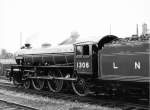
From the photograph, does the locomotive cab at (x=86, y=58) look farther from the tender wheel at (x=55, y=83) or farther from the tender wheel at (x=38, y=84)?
the tender wheel at (x=38, y=84)

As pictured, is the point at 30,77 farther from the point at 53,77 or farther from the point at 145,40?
the point at 145,40

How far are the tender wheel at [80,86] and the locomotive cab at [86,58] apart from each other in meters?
0.50

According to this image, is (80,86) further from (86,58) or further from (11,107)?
(11,107)

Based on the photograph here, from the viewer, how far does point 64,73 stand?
14.6 metres

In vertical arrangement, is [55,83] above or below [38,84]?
above

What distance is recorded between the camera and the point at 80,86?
13.2m

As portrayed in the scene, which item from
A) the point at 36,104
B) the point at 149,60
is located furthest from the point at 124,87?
the point at 36,104

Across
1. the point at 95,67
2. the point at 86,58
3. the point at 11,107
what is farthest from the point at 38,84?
the point at 11,107

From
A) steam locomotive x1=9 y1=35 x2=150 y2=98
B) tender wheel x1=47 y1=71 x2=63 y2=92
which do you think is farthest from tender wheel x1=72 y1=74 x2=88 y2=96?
tender wheel x1=47 y1=71 x2=63 y2=92

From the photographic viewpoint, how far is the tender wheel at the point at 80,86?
12.7 meters

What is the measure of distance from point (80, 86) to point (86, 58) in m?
1.64

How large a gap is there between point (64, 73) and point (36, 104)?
12.2 ft

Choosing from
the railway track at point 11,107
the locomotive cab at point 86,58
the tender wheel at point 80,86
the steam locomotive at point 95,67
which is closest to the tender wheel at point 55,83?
the steam locomotive at point 95,67

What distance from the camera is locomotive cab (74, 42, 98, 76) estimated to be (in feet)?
39.7
